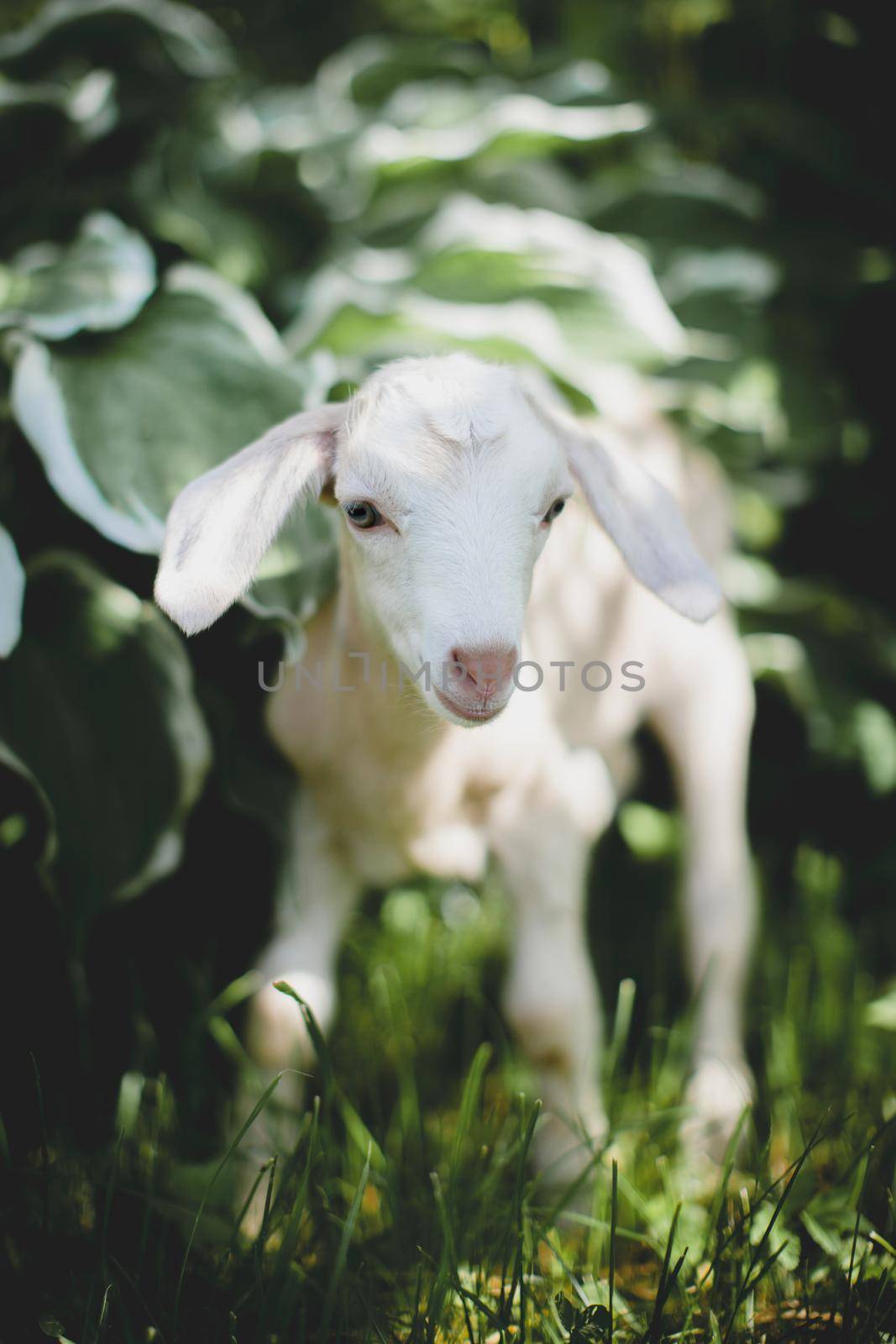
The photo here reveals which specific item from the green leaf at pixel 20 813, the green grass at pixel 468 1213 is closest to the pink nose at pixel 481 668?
the green grass at pixel 468 1213

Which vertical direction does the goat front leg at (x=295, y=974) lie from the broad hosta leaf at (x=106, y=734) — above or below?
below

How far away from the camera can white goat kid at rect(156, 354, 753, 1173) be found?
1219 mm

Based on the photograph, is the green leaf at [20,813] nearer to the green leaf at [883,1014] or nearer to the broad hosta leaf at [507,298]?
the broad hosta leaf at [507,298]

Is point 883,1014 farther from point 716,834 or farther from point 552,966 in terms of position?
point 552,966

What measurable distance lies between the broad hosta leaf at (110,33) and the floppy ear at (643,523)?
4.17 feet

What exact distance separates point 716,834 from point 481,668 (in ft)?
3.21

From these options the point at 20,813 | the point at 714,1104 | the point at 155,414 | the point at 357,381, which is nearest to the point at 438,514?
the point at 155,414

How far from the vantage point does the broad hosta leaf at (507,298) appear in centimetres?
187

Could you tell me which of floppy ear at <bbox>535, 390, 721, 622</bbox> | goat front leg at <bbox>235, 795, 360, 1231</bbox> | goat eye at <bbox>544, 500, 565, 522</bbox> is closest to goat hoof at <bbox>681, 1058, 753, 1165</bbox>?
goat front leg at <bbox>235, 795, 360, 1231</bbox>

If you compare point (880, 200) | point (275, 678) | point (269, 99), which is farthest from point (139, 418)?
point (880, 200)

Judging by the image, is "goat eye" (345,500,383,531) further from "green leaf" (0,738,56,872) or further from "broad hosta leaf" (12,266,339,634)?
"green leaf" (0,738,56,872)

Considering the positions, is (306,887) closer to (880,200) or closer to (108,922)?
(108,922)

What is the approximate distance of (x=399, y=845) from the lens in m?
1.64

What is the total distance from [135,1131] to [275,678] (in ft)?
2.24
